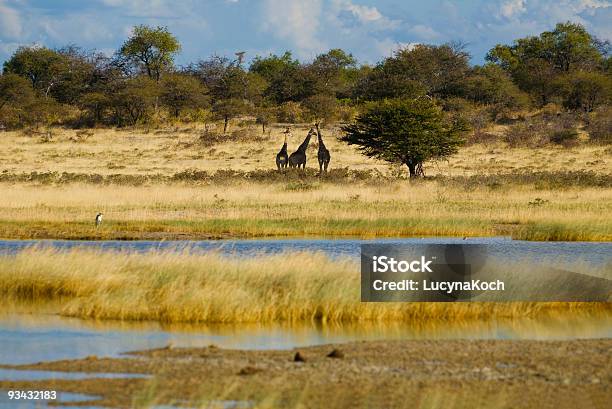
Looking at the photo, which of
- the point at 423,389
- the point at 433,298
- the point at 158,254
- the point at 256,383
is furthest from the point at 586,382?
the point at 158,254

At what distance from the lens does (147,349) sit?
46.9 ft

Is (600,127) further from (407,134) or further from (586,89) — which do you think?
(407,134)

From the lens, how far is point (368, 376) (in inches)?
492

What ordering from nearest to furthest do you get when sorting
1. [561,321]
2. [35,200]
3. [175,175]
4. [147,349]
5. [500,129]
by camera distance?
[147,349] < [561,321] < [35,200] < [175,175] < [500,129]

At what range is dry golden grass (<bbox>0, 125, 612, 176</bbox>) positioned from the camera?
48.9 metres

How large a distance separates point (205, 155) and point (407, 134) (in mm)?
14307

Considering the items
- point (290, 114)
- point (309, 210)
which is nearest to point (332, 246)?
point (309, 210)

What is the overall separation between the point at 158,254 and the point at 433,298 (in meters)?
5.74

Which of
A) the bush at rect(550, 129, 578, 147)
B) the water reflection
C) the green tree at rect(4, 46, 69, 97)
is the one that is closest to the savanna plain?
the water reflection

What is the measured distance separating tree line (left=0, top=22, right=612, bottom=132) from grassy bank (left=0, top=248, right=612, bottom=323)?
43371 millimetres

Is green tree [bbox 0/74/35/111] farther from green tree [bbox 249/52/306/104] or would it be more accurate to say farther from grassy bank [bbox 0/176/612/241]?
grassy bank [bbox 0/176/612/241]

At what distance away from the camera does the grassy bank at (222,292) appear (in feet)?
54.7

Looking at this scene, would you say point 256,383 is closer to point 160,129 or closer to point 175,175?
point 175,175

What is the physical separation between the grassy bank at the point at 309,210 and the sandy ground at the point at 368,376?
47.2 feet
